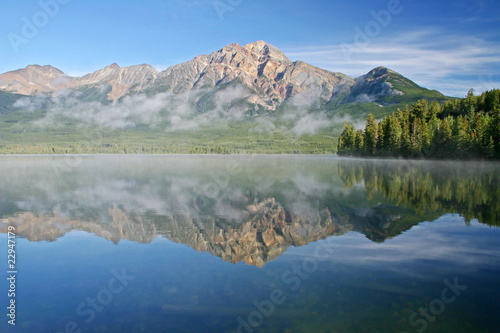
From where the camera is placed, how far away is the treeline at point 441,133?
292 ft

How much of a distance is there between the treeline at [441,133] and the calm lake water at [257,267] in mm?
75844

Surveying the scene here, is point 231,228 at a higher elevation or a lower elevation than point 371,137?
lower

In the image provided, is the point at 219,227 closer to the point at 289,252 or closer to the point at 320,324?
the point at 289,252

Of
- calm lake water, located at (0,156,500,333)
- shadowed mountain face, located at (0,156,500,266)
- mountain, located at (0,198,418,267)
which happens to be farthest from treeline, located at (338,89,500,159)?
mountain, located at (0,198,418,267)

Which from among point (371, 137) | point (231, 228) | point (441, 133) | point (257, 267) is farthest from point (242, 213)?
point (371, 137)

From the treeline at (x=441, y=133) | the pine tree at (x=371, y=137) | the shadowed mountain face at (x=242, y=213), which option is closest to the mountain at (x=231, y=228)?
the shadowed mountain face at (x=242, y=213)

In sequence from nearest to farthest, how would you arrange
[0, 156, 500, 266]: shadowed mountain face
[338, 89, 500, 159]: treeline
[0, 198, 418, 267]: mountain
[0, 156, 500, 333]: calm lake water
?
[0, 156, 500, 333]: calm lake water
[0, 198, 418, 267]: mountain
[0, 156, 500, 266]: shadowed mountain face
[338, 89, 500, 159]: treeline

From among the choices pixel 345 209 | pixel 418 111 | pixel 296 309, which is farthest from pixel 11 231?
pixel 418 111

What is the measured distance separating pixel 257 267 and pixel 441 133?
101178 millimetres

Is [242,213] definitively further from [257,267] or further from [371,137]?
[371,137]

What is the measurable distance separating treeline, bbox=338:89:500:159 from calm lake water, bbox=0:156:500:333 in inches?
2986

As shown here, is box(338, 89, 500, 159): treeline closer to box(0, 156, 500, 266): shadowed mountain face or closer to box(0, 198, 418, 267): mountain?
box(0, 156, 500, 266): shadowed mountain face

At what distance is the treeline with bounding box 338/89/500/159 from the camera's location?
89.1 meters

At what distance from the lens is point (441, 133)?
98.1 meters
